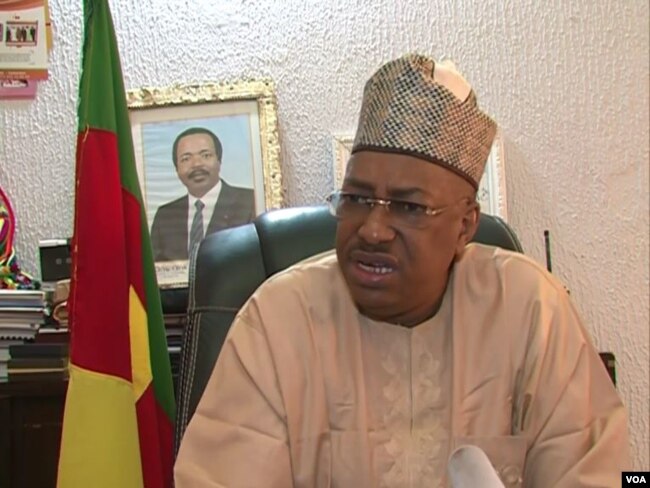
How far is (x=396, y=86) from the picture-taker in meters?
1.17

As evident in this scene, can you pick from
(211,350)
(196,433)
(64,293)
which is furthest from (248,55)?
(196,433)

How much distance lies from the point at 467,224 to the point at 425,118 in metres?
0.20

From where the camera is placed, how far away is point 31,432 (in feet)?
5.36

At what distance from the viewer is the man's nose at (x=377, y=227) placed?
1.11 meters

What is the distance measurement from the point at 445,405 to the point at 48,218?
124cm

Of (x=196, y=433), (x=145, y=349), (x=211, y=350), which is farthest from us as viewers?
(x=145, y=349)

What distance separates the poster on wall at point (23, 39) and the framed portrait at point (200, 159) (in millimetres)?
264

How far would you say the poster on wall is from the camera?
1934 mm

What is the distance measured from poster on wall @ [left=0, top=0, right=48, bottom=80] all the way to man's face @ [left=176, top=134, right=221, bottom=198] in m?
0.43

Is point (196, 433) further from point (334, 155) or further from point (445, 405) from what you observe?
point (334, 155)

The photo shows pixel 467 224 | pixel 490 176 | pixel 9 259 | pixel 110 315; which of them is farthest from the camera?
pixel 490 176

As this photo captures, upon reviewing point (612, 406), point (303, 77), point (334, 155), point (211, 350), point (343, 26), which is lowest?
point (612, 406)

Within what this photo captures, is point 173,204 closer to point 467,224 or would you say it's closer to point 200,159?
point 200,159

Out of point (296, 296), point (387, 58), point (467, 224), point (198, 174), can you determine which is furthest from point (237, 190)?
point (467, 224)
